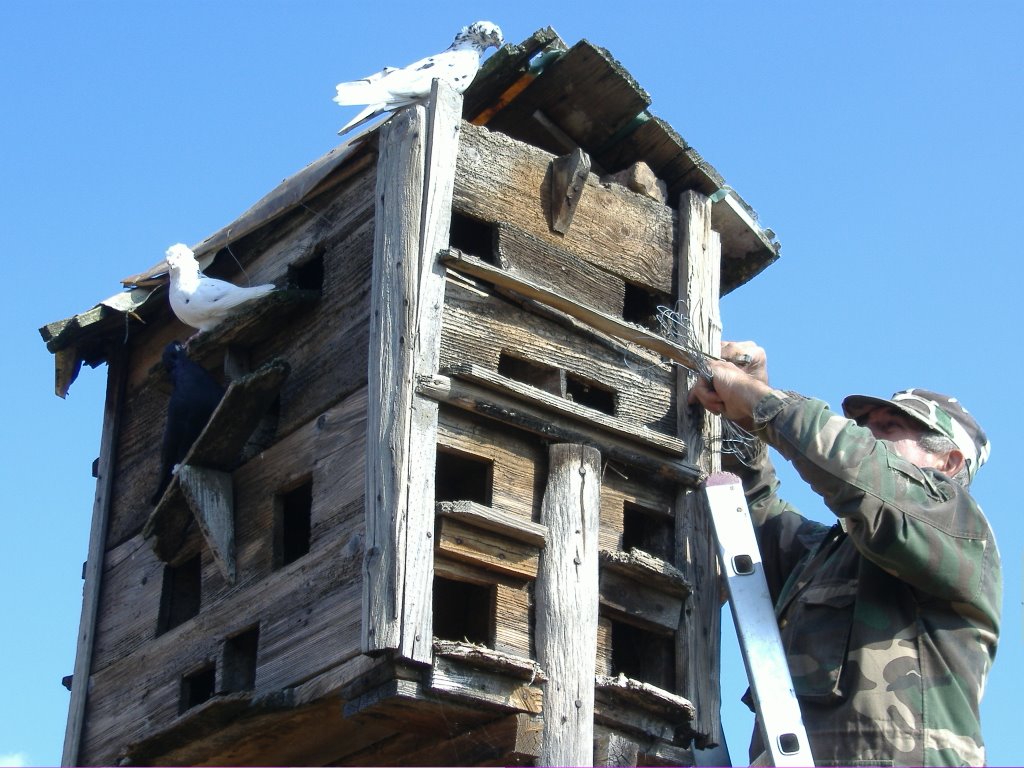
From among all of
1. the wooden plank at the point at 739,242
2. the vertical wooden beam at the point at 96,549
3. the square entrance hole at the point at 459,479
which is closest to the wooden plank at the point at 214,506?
the square entrance hole at the point at 459,479

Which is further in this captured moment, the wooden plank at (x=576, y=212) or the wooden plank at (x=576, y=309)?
the wooden plank at (x=576, y=212)

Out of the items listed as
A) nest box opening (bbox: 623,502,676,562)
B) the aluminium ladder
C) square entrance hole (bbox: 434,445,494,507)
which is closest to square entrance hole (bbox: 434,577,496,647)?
square entrance hole (bbox: 434,445,494,507)

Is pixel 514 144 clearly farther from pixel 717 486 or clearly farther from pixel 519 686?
pixel 519 686

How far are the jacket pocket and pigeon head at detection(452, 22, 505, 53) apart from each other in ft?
11.5

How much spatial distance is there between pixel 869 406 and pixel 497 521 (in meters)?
1.62

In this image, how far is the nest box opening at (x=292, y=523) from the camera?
842 cm

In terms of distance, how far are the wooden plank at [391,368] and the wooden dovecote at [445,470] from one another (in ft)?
0.04

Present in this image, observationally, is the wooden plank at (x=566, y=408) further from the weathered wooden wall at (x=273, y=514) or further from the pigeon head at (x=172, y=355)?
the pigeon head at (x=172, y=355)

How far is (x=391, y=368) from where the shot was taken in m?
7.87

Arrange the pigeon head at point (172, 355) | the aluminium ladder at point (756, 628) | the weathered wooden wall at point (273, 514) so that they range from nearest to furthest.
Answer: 1. the aluminium ladder at point (756, 628)
2. the weathered wooden wall at point (273, 514)
3. the pigeon head at point (172, 355)

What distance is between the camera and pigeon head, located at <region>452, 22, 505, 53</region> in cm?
970

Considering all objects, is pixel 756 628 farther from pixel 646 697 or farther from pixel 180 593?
pixel 180 593

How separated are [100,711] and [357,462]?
6.90 feet

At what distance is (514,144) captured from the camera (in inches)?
346
